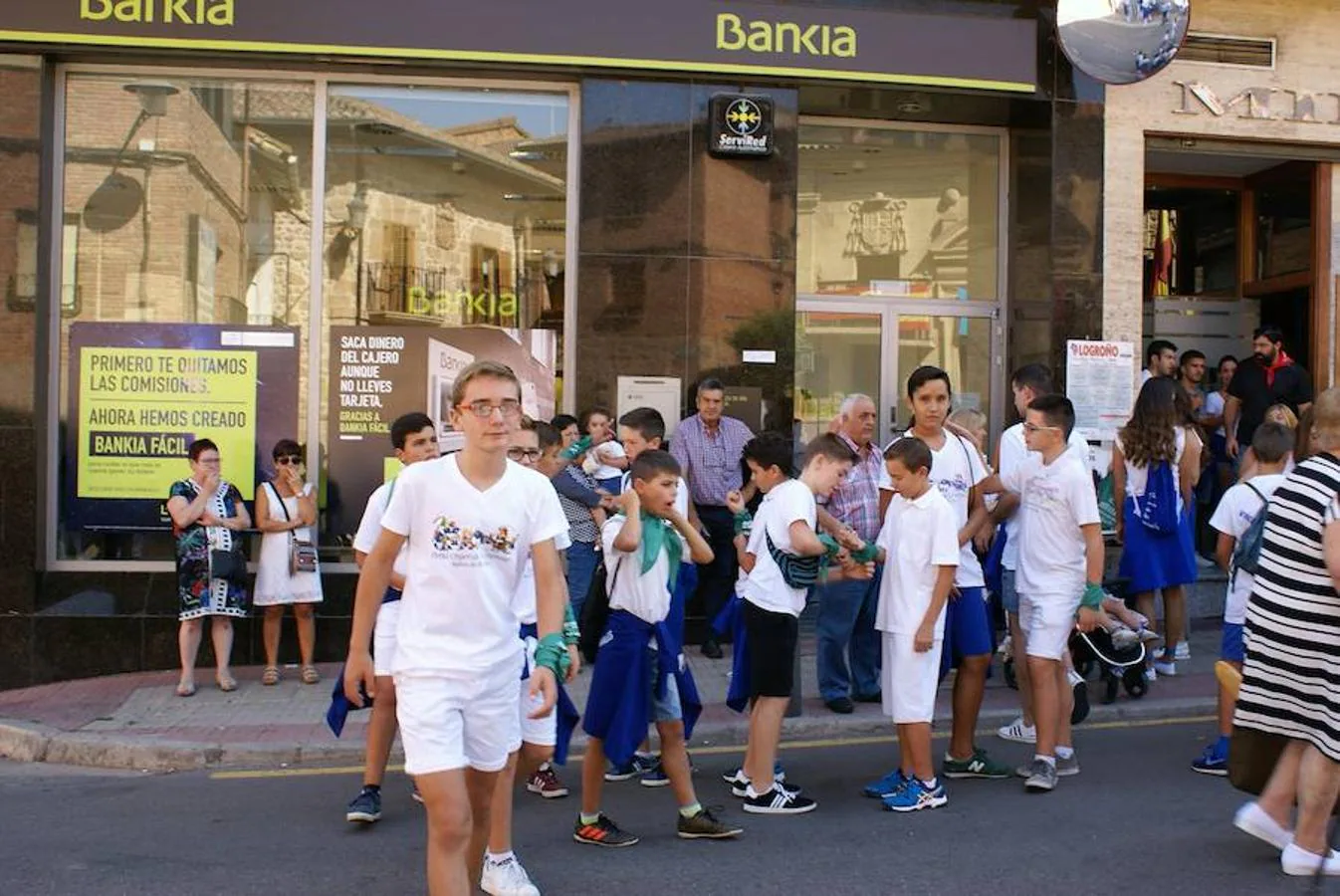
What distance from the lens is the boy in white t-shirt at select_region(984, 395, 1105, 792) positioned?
6621mm

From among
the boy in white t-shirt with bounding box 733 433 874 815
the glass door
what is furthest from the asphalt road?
the glass door

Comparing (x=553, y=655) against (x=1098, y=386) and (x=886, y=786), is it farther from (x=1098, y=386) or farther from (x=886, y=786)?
(x=1098, y=386)

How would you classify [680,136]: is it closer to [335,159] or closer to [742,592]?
[335,159]

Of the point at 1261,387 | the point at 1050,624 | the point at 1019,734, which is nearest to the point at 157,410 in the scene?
the point at 1019,734

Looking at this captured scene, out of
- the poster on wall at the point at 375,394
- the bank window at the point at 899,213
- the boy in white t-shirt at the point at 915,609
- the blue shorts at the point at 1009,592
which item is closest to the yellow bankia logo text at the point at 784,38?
A: the bank window at the point at 899,213

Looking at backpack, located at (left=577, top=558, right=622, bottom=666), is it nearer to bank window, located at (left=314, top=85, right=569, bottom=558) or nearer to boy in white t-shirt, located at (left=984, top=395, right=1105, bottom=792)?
boy in white t-shirt, located at (left=984, top=395, right=1105, bottom=792)

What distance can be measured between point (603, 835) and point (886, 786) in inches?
60.2

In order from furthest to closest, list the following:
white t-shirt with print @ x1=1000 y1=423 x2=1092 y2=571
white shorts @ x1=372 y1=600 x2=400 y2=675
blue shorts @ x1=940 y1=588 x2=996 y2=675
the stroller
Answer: the stroller, white t-shirt with print @ x1=1000 y1=423 x2=1092 y2=571, blue shorts @ x1=940 y1=588 x2=996 y2=675, white shorts @ x1=372 y1=600 x2=400 y2=675

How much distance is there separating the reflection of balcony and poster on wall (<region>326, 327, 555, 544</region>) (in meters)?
0.13

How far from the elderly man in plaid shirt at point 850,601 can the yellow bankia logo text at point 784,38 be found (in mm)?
3547

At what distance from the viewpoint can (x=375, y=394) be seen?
1065 centimetres

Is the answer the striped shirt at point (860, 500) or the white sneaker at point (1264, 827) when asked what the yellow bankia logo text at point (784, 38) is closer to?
the striped shirt at point (860, 500)

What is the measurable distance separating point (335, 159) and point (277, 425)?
7.15ft

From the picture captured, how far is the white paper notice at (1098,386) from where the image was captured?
1158 cm
